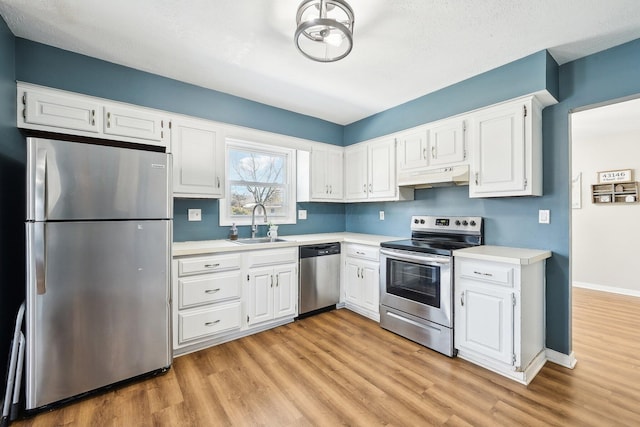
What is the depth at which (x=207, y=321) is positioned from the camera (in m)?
2.53

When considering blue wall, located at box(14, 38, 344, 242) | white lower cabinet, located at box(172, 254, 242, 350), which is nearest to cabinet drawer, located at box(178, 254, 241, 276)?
white lower cabinet, located at box(172, 254, 242, 350)

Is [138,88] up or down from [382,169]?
up

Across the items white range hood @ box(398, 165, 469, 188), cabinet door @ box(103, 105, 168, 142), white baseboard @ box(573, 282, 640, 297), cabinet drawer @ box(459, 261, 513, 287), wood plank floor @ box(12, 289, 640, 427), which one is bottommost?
wood plank floor @ box(12, 289, 640, 427)

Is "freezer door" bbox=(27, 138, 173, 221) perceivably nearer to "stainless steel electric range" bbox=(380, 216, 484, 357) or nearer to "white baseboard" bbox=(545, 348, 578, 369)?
"stainless steel electric range" bbox=(380, 216, 484, 357)

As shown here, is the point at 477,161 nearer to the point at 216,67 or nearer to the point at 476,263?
the point at 476,263

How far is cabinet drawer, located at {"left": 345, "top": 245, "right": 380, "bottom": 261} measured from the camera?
3.09 m

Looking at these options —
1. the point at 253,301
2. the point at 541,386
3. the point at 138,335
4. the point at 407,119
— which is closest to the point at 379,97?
the point at 407,119

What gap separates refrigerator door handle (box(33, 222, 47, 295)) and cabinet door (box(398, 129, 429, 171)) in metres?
3.06

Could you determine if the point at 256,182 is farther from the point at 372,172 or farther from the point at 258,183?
the point at 372,172

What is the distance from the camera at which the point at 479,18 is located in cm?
185

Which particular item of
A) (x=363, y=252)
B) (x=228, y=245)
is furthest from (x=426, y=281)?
(x=228, y=245)

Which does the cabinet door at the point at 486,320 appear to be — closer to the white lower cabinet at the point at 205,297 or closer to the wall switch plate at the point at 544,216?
the wall switch plate at the point at 544,216

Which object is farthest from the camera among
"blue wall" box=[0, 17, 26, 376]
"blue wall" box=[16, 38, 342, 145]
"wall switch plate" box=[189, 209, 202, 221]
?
"wall switch plate" box=[189, 209, 202, 221]

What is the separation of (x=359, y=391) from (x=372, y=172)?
2.41 metres
